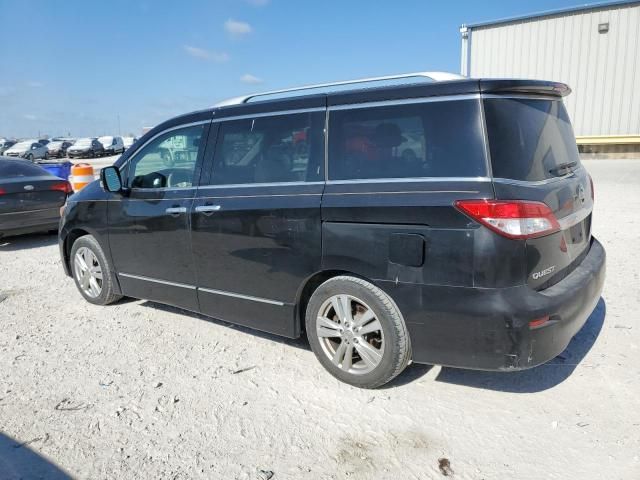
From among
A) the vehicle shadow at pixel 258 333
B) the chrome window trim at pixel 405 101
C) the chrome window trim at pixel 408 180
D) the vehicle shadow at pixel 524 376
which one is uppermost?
the chrome window trim at pixel 405 101

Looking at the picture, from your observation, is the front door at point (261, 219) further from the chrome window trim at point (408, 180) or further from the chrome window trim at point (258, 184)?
the chrome window trim at point (408, 180)

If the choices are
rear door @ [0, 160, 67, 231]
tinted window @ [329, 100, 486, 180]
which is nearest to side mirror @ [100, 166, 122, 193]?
tinted window @ [329, 100, 486, 180]

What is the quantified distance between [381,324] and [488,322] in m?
0.67

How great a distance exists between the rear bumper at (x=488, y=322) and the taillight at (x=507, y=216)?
32cm

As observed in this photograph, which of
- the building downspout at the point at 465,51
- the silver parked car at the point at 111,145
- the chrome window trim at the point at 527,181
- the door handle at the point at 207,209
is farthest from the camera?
A: the silver parked car at the point at 111,145

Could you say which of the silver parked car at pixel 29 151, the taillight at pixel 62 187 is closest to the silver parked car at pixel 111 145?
the silver parked car at pixel 29 151

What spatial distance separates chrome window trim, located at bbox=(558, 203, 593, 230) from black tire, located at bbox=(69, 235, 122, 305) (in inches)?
161

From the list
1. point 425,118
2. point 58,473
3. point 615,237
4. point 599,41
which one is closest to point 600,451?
point 425,118

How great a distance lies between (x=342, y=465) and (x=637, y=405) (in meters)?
1.90

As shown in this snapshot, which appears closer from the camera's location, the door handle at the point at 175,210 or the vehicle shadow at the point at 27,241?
the door handle at the point at 175,210

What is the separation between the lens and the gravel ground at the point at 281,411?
108 inches

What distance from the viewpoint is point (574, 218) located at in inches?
130

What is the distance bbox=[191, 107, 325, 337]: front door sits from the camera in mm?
3533

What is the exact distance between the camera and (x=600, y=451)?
275 centimetres
